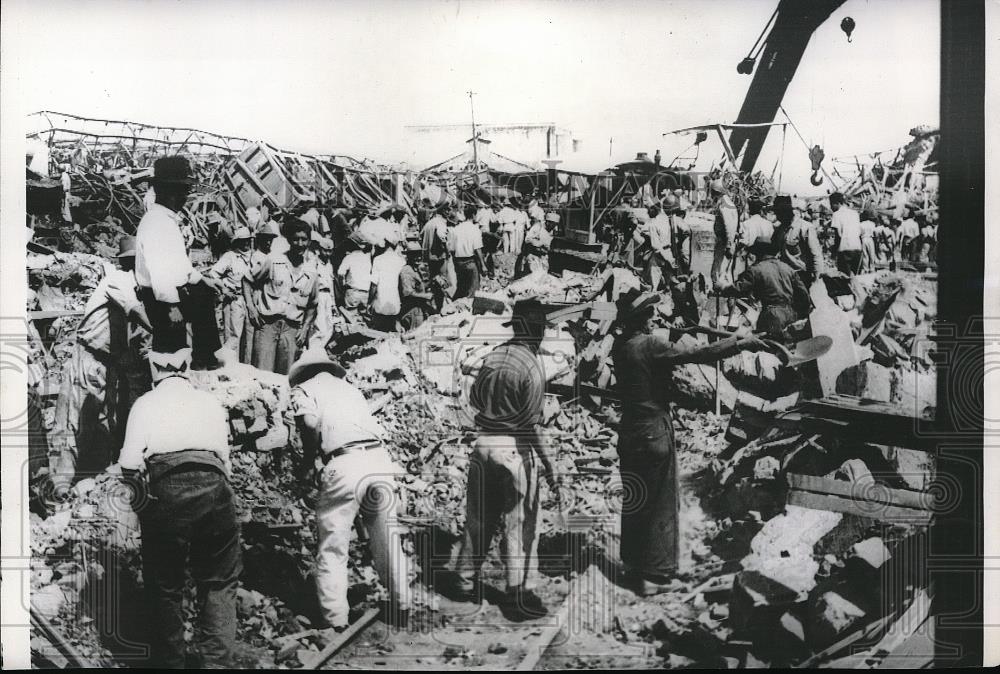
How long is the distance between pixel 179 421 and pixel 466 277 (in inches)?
57.5

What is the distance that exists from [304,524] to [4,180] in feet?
6.89

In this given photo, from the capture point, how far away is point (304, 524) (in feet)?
12.1

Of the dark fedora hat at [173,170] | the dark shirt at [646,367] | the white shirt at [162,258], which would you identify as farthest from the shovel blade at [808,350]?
the dark fedora hat at [173,170]

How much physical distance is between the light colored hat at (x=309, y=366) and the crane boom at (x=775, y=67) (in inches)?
82.4

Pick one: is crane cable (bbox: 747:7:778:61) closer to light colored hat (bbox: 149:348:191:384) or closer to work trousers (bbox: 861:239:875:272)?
work trousers (bbox: 861:239:875:272)

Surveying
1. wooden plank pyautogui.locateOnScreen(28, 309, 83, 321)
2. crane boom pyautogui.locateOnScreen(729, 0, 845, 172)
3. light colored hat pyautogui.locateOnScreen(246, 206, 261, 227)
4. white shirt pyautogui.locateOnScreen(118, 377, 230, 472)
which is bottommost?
white shirt pyautogui.locateOnScreen(118, 377, 230, 472)

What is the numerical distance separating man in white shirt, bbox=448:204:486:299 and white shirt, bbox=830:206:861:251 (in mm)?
1643

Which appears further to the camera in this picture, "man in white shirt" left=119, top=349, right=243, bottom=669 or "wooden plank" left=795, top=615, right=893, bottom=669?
"wooden plank" left=795, top=615, right=893, bottom=669

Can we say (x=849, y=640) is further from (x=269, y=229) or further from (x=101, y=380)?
(x=101, y=380)

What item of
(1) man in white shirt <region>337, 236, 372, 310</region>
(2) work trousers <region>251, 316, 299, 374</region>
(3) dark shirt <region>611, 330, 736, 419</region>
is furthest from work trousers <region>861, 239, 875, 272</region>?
(2) work trousers <region>251, 316, 299, 374</region>

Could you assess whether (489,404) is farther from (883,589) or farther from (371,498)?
(883,589)

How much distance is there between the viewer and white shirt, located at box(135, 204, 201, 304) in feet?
11.9

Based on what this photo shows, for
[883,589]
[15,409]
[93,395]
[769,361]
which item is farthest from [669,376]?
[15,409]

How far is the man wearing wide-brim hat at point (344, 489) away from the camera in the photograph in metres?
3.66
